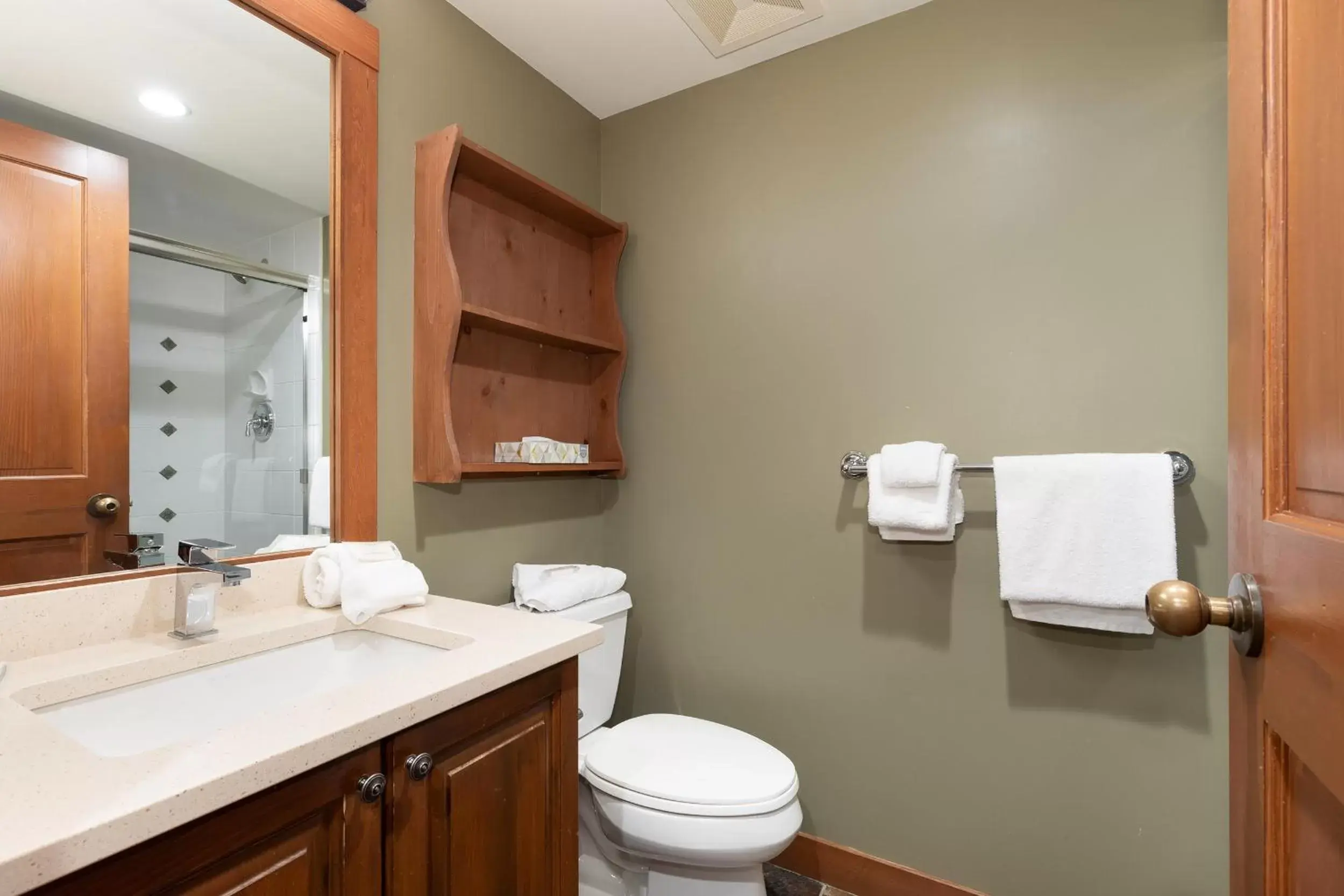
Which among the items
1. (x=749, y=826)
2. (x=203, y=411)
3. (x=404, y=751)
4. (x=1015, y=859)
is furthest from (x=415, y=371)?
(x=1015, y=859)

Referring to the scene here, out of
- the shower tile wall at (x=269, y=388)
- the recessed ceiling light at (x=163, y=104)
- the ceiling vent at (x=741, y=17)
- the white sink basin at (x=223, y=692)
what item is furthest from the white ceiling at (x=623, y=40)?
the white sink basin at (x=223, y=692)

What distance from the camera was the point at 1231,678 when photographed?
2.03ft

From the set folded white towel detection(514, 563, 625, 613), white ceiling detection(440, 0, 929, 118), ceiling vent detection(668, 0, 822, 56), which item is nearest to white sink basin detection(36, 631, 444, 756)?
folded white towel detection(514, 563, 625, 613)

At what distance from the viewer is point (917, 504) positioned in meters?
1.49

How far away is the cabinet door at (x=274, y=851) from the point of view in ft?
1.83

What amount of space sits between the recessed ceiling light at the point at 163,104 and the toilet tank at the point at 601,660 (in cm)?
127

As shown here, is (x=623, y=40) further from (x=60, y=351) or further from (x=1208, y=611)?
(x=1208, y=611)

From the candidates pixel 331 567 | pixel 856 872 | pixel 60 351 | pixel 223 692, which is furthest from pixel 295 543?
pixel 856 872

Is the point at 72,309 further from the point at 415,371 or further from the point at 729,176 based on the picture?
the point at 729,176

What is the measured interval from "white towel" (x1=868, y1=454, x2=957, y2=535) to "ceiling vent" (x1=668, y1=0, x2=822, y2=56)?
1138mm

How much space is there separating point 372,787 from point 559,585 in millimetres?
928

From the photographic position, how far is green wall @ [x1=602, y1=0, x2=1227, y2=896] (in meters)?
1.35

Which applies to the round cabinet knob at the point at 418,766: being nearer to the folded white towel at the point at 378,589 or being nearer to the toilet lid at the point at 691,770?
the folded white towel at the point at 378,589

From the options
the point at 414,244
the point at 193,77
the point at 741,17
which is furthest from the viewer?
the point at 741,17
